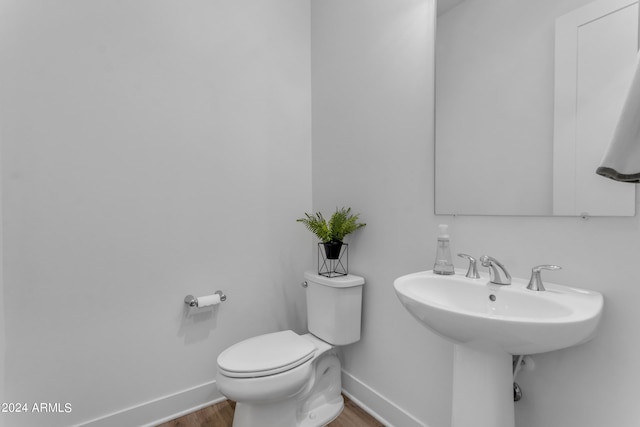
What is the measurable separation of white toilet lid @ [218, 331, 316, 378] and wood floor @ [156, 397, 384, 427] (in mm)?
452

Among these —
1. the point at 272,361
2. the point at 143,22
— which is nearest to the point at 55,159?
the point at 143,22

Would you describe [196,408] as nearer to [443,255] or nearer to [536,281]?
[443,255]

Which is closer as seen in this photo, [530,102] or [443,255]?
[530,102]

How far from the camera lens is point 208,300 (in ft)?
5.29

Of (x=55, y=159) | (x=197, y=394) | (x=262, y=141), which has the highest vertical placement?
(x=262, y=141)

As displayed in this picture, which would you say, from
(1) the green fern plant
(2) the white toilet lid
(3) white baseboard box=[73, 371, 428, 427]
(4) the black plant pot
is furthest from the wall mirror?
(3) white baseboard box=[73, 371, 428, 427]

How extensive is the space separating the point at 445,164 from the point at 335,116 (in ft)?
2.65

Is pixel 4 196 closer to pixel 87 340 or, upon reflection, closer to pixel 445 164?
pixel 87 340

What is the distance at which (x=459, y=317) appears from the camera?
2.57ft

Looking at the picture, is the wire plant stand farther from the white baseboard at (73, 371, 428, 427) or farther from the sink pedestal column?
the sink pedestal column

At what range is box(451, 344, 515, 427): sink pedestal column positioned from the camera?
2.99 feet

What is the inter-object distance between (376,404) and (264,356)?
685 mm

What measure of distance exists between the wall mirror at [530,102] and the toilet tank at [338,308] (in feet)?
2.06

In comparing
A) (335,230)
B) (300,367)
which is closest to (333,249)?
(335,230)
